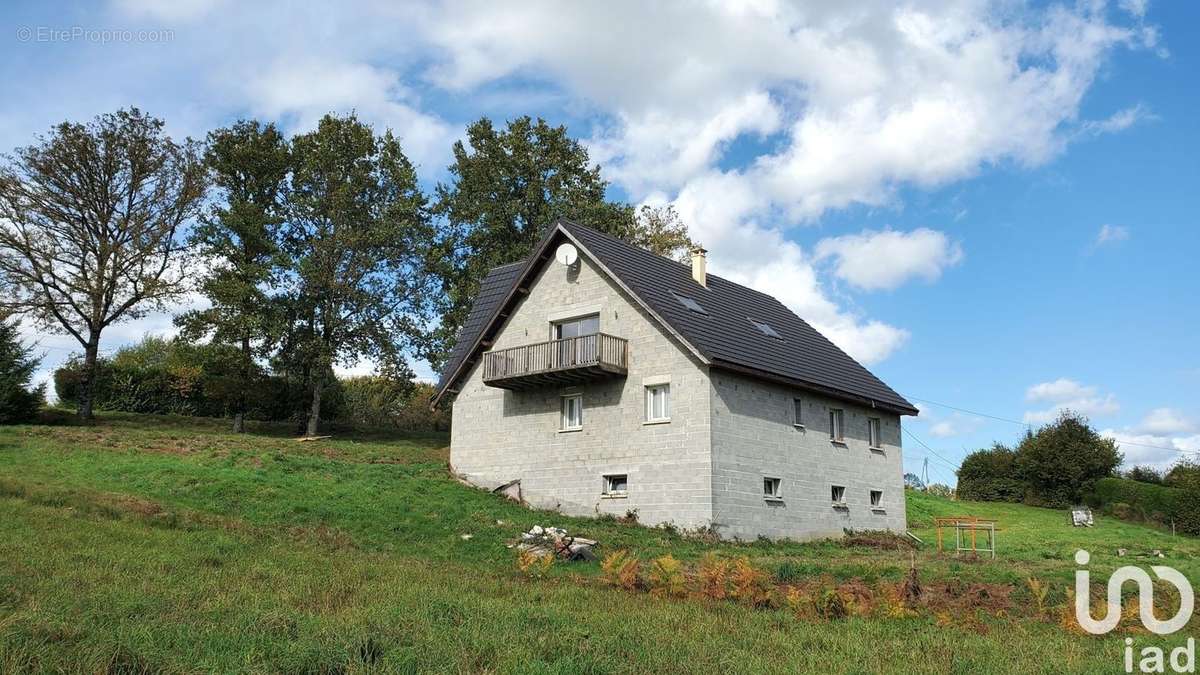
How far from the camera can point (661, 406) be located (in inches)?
1011

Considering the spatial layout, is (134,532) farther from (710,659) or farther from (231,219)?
(231,219)

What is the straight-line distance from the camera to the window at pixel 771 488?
1018 inches

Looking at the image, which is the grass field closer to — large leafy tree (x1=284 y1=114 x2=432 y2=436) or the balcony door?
the balcony door

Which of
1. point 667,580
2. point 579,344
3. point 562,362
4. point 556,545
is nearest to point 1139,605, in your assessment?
point 667,580

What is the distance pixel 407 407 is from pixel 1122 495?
1588 inches

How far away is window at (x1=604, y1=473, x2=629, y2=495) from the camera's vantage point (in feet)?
85.1

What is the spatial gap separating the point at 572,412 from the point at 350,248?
A: 19.9m

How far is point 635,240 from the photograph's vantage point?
167ft

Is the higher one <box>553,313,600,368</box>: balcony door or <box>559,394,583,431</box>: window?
<box>553,313,600,368</box>: balcony door

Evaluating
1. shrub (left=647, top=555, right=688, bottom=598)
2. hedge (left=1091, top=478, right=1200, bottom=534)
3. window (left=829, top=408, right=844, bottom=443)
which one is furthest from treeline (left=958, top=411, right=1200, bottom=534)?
shrub (left=647, top=555, right=688, bottom=598)

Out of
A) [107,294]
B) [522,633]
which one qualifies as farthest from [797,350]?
[107,294]

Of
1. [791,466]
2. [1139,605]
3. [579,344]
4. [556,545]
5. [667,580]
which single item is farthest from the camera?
[791,466]

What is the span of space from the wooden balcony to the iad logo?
549 inches

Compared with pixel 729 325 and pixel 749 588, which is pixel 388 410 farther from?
pixel 749 588
